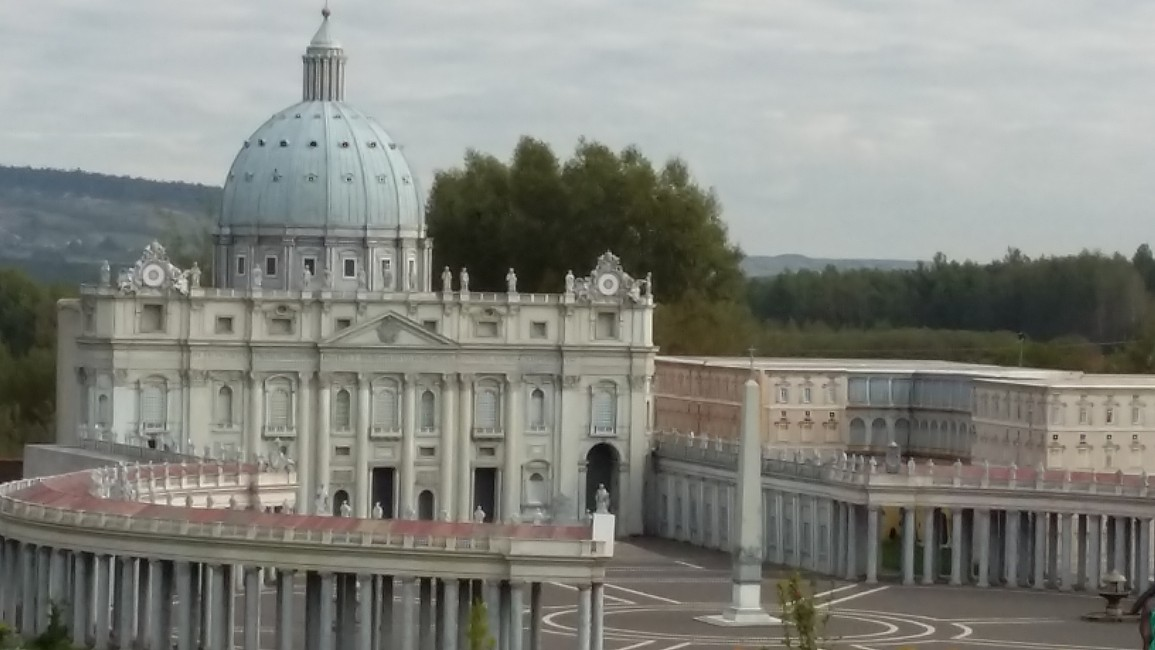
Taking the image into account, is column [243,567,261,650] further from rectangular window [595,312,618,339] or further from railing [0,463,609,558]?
rectangular window [595,312,618,339]

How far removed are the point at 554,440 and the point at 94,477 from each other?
41189mm

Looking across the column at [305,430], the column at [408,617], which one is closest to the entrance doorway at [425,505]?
the column at [305,430]

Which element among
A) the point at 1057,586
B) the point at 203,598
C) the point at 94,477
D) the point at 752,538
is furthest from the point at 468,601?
the point at 1057,586

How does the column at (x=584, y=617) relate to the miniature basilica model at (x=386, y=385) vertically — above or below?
below

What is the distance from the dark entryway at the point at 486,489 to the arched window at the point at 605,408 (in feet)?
15.1

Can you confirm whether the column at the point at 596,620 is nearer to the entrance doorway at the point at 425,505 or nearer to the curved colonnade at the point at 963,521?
the curved colonnade at the point at 963,521

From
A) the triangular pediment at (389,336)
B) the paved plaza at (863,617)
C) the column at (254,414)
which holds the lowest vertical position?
the paved plaza at (863,617)

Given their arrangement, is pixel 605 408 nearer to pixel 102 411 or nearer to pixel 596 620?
pixel 102 411

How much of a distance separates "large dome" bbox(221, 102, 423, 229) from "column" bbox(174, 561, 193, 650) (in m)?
65.1

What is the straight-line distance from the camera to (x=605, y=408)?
148875 millimetres

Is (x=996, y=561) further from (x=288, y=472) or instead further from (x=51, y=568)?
(x=51, y=568)

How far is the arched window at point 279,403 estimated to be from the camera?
14538cm

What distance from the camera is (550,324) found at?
14838cm

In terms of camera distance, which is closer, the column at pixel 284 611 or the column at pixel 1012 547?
the column at pixel 284 611
